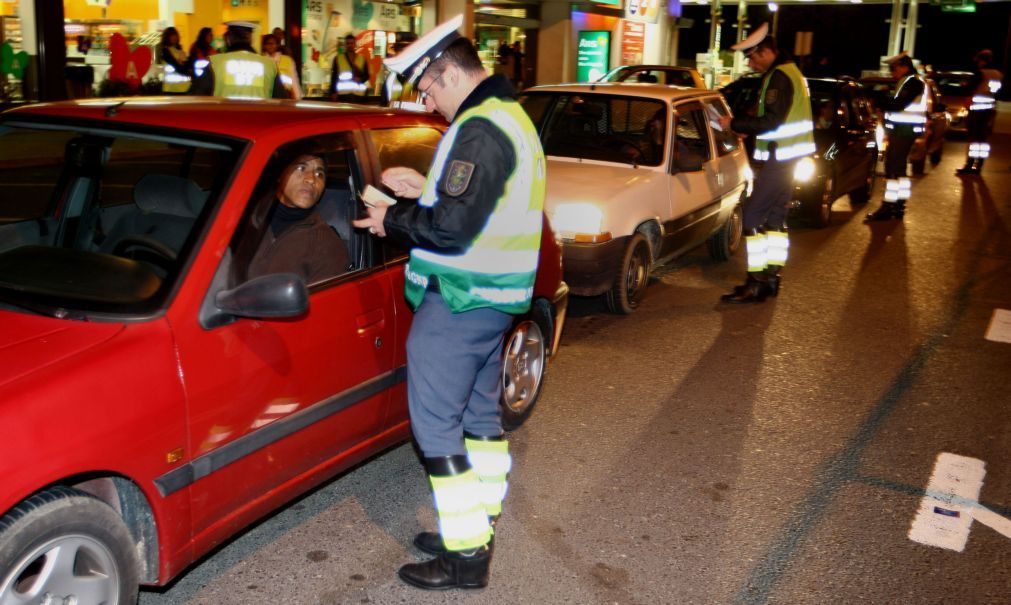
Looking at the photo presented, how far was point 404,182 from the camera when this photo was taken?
3.45 m

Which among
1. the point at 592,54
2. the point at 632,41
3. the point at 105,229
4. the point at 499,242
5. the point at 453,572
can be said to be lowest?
the point at 453,572

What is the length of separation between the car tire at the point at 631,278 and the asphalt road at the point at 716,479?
4.7 inches

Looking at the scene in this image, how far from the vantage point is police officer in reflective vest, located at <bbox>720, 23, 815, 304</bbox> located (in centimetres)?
785

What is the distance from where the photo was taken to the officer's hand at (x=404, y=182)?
11.3 ft

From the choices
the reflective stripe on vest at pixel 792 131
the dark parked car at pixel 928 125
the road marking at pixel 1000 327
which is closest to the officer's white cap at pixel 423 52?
the reflective stripe on vest at pixel 792 131

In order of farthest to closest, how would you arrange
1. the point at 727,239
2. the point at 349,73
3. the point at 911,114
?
1. the point at 349,73
2. the point at 911,114
3. the point at 727,239

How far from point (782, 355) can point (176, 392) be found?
4663 millimetres

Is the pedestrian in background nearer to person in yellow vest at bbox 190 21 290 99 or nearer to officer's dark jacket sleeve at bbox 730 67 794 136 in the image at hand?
person in yellow vest at bbox 190 21 290 99

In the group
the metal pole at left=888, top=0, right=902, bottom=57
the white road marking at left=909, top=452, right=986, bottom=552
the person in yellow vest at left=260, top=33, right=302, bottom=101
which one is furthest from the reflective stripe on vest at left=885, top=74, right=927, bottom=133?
the metal pole at left=888, top=0, right=902, bottom=57

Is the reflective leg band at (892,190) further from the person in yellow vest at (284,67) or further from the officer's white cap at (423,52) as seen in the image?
the officer's white cap at (423,52)

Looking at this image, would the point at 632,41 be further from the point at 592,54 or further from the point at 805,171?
the point at 805,171

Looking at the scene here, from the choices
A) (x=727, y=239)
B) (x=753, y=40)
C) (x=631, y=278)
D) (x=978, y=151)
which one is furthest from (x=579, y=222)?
(x=978, y=151)

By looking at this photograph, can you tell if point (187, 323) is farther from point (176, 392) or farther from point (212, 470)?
point (212, 470)

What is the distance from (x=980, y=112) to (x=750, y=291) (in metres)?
11.4
